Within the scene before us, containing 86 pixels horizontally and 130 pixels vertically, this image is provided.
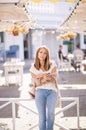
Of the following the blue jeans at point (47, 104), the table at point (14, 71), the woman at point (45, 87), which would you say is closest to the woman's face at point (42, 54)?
the woman at point (45, 87)

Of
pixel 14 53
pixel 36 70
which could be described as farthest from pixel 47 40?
pixel 36 70

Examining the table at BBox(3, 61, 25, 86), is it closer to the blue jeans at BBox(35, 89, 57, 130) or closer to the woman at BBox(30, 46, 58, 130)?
the woman at BBox(30, 46, 58, 130)

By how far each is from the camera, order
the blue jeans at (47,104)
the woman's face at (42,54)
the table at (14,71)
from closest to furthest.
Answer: the blue jeans at (47,104) < the woman's face at (42,54) < the table at (14,71)

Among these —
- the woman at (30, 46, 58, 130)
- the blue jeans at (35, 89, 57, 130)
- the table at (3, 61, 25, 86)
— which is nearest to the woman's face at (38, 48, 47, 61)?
the woman at (30, 46, 58, 130)

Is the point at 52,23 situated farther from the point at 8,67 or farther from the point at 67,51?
the point at 8,67

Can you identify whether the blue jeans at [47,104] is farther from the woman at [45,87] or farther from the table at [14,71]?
the table at [14,71]

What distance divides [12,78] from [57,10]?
20.4m

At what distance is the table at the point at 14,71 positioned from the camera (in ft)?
58.4

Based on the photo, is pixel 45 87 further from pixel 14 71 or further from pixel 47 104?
pixel 14 71

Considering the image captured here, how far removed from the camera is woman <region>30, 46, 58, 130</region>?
7.35 metres

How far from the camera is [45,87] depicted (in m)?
7.43

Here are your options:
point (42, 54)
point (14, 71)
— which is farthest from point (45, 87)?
point (14, 71)

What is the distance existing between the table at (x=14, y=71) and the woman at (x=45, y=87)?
10.2 m

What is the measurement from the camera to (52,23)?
36.8 meters
